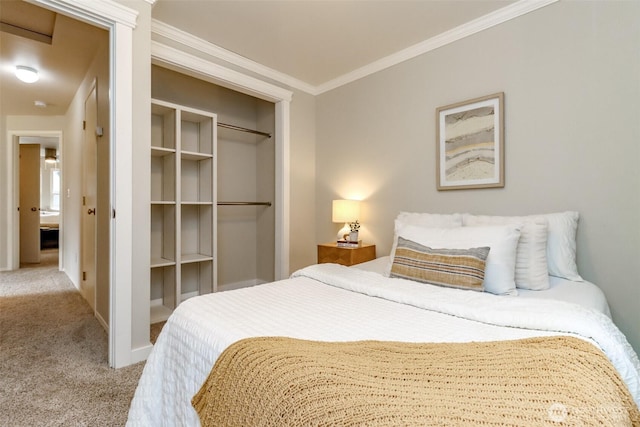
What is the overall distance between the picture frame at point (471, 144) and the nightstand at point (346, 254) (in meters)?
0.89

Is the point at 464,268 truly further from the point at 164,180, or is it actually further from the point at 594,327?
the point at 164,180

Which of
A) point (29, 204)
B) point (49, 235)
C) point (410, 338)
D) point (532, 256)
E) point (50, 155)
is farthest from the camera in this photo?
point (50, 155)

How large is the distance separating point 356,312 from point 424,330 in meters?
0.29

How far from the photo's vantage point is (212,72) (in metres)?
2.93

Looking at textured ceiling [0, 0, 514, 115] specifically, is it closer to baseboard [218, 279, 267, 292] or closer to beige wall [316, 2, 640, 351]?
beige wall [316, 2, 640, 351]

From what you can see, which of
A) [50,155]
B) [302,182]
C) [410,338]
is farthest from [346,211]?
[50,155]

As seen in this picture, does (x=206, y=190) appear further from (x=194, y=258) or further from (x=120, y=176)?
(x=120, y=176)

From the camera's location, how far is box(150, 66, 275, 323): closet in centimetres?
305

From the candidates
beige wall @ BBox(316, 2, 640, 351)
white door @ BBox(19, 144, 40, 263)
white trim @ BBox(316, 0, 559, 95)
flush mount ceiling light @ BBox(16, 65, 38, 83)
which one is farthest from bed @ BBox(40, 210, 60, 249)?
beige wall @ BBox(316, 2, 640, 351)

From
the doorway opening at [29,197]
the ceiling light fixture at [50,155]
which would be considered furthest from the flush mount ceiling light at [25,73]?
the ceiling light fixture at [50,155]

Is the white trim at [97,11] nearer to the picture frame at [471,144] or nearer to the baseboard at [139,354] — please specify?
the baseboard at [139,354]

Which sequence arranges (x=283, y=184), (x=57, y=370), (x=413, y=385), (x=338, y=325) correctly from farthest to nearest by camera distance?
(x=283, y=184)
(x=57, y=370)
(x=338, y=325)
(x=413, y=385)

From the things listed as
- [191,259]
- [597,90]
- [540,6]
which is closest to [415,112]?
[540,6]

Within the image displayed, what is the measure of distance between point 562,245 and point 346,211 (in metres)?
1.76
